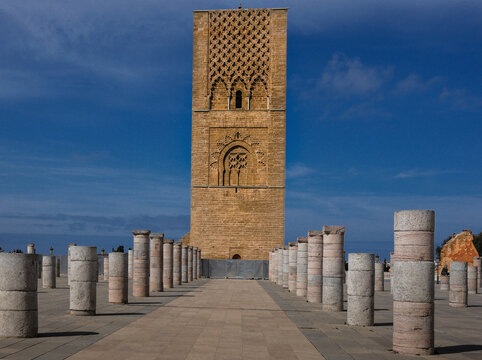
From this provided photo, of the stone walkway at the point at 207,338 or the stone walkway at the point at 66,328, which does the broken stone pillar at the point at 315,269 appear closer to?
the stone walkway at the point at 207,338

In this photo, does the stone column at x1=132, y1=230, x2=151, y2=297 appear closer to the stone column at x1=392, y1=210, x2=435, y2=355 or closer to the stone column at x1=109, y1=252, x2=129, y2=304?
the stone column at x1=109, y1=252, x2=129, y2=304

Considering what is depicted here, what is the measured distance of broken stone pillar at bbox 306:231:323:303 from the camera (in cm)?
1441

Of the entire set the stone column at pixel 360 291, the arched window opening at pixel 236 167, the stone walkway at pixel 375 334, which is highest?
the arched window opening at pixel 236 167

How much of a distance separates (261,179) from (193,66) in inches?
322

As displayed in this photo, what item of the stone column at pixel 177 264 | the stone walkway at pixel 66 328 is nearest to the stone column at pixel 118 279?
the stone walkway at pixel 66 328

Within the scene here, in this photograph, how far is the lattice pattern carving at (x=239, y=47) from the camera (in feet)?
117

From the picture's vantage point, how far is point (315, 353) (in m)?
6.88

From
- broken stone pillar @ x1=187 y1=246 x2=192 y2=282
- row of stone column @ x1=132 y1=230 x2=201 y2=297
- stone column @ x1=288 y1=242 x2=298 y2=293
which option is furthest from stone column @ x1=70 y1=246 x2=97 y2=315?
broken stone pillar @ x1=187 y1=246 x2=192 y2=282

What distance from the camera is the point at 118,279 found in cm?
1298

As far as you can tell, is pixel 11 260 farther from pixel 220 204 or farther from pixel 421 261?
pixel 220 204

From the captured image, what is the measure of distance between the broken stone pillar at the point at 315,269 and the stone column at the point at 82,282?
5.85 meters

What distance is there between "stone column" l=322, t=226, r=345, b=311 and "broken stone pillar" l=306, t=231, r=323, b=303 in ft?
6.43

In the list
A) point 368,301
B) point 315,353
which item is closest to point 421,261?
point 315,353

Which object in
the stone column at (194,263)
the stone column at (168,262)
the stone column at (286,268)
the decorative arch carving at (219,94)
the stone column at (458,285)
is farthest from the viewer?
the decorative arch carving at (219,94)
